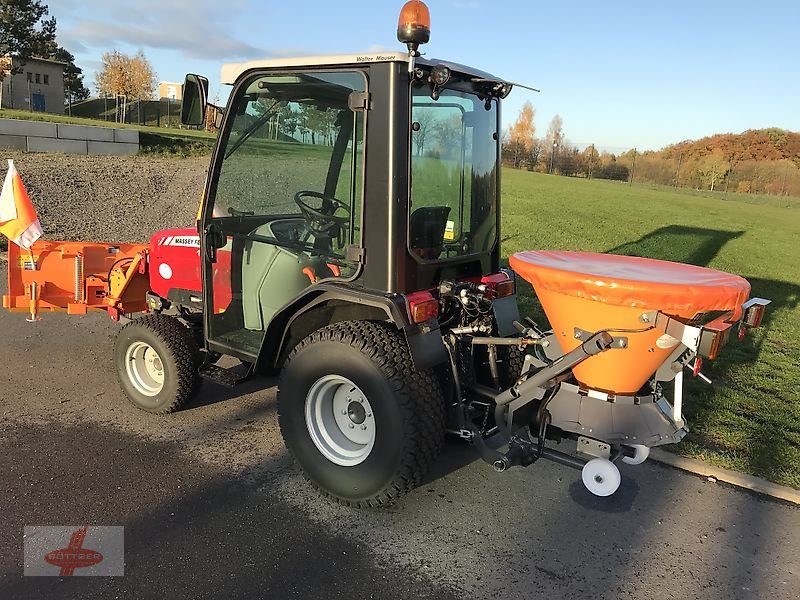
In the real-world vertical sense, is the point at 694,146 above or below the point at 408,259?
above

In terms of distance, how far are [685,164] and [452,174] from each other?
4119 centimetres

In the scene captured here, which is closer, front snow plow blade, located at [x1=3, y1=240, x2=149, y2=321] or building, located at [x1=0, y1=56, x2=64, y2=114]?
front snow plow blade, located at [x1=3, y1=240, x2=149, y2=321]

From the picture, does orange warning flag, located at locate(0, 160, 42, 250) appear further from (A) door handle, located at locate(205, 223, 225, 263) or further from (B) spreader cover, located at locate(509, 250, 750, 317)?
(B) spreader cover, located at locate(509, 250, 750, 317)

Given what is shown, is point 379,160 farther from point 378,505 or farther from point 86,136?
point 86,136

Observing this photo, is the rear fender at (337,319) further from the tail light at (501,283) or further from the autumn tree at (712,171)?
the autumn tree at (712,171)

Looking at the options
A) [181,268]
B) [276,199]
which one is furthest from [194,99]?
[181,268]

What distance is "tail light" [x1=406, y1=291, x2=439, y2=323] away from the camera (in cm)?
306

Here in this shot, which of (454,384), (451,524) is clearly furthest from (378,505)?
(454,384)

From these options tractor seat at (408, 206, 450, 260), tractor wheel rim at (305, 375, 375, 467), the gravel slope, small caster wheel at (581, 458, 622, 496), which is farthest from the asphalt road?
the gravel slope

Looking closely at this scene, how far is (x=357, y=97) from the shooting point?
10.1ft

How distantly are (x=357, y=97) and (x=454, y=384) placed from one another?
1528 millimetres

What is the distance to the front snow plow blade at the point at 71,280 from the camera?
4750 mm

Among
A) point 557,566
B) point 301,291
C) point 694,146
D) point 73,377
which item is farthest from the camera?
point 694,146

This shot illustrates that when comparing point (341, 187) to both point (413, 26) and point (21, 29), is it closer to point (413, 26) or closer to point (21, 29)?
point (413, 26)
